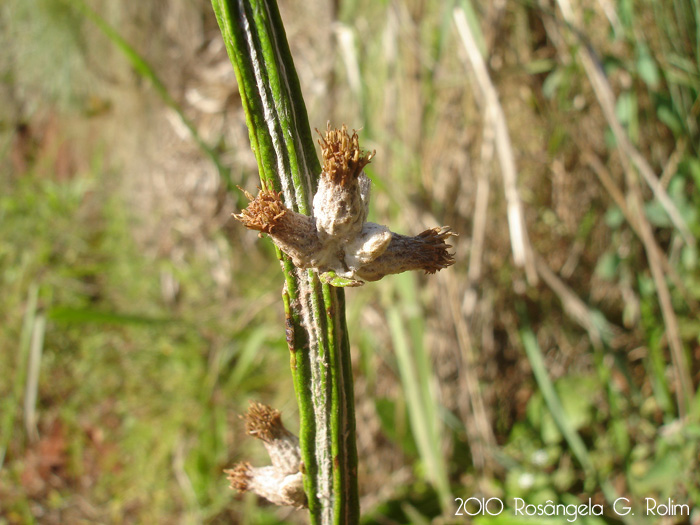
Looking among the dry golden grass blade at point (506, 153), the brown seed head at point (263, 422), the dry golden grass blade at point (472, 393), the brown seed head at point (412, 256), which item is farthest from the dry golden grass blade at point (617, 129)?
the brown seed head at point (263, 422)

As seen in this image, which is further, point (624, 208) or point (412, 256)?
point (624, 208)

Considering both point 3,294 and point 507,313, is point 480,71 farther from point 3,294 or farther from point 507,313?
point 3,294

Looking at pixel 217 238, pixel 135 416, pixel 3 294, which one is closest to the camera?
pixel 135 416

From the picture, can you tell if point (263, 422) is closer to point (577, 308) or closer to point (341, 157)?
point (341, 157)

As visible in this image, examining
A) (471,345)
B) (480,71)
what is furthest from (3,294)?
(480,71)

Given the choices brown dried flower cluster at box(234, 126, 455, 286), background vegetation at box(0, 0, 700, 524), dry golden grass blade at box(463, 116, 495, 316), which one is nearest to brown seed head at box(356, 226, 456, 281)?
brown dried flower cluster at box(234, 126, 455, 286)

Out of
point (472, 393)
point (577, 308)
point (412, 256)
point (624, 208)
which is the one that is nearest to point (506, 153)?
point (624, 208)

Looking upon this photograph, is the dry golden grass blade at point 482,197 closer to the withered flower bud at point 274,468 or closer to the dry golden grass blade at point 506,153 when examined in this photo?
the dry golden grass blade at point 506,153
